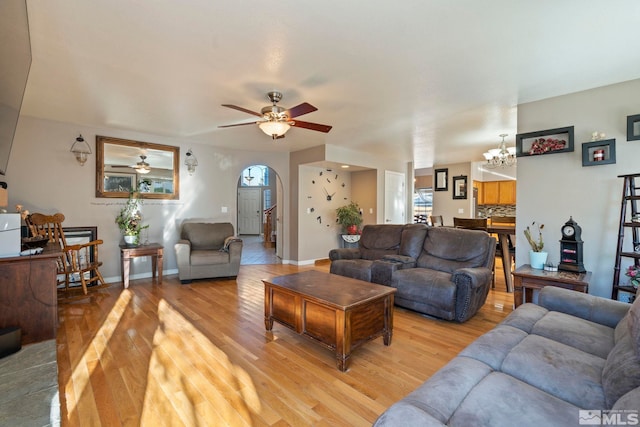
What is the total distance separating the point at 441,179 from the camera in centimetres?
803

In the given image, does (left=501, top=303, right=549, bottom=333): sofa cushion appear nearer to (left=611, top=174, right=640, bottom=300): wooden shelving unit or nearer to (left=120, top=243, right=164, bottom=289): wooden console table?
(left=611, top=174, right=640, bottom=300): wooden shelving unit

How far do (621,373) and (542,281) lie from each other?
6.13ft

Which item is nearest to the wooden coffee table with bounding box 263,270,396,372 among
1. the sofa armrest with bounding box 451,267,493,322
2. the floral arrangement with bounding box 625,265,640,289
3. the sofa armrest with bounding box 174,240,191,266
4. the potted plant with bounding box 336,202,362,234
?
the sofa armrest with bounding box 451,267,493,322

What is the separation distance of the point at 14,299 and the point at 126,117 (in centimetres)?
254

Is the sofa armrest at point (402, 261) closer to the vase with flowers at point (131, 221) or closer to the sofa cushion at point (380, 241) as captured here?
the sofa cushion at point (380, 241)

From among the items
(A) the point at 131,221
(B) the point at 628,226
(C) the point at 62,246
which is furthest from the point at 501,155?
(C) the point at 62,246

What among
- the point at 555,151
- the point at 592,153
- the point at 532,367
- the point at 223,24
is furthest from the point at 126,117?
the point at 592,153

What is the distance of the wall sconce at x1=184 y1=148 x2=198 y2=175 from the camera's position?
521cm

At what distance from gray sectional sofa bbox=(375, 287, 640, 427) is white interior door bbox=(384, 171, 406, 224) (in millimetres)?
5410

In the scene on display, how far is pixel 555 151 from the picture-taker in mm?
3135

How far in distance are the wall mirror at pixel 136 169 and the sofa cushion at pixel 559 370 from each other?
17.6 ft

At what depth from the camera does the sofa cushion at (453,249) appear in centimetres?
341

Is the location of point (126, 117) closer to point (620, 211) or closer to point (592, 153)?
point (592, 153)

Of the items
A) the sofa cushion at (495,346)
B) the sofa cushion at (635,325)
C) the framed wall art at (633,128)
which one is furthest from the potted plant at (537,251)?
the sofa cushion at (635,325)
